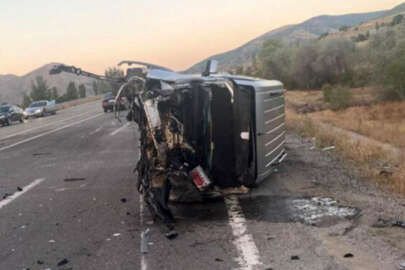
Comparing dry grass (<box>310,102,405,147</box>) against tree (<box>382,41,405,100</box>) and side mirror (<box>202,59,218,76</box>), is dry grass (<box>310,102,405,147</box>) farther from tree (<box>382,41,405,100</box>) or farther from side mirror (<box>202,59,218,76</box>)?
side mirror (<box>202,59,218,76</box>)

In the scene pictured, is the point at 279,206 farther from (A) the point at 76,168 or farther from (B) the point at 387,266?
(A) the point at 76,168

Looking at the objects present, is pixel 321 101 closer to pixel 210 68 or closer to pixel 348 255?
pixel 210 68

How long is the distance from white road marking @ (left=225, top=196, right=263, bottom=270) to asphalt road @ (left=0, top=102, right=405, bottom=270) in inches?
0.4

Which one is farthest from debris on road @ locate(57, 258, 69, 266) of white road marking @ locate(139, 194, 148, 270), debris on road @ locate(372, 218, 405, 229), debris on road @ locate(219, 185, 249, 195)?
debris on road @ locate(372, 218, 405, 229)

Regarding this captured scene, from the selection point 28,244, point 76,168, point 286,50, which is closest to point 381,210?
point 28,244

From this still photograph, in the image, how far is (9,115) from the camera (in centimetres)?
3828

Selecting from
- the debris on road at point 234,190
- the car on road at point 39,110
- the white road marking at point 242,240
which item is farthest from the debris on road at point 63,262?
the car on road at point 39,110

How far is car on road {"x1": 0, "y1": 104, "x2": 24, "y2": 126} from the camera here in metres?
37.5

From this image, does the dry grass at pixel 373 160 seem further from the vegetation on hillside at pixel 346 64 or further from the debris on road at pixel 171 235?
the vegetation on hillside at pixel 346 64

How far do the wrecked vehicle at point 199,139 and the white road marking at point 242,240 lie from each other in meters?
0.40

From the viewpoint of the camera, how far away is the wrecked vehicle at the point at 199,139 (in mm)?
7047

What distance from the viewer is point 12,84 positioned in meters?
199

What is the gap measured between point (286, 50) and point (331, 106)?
82.8 feet

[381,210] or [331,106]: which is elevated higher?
[381,210]
